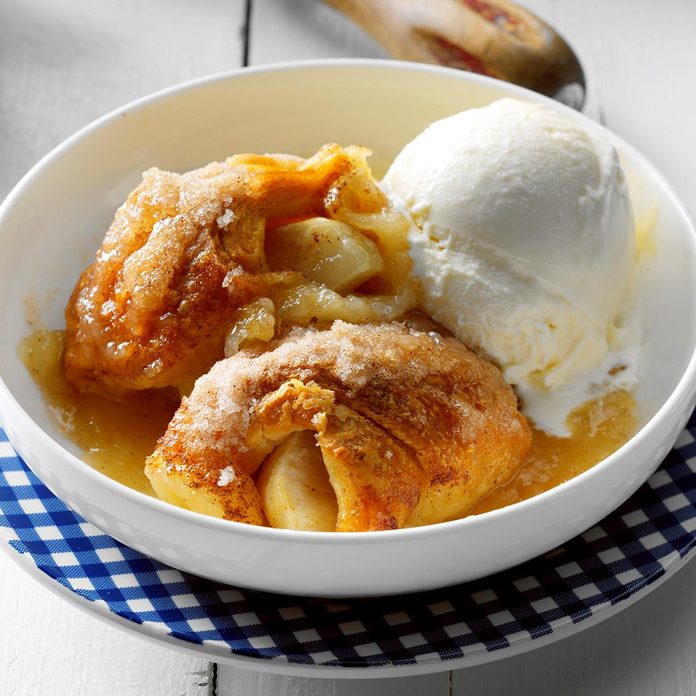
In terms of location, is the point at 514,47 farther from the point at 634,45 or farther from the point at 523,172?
the point at 523,172

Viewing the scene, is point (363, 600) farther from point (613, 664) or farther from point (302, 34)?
point (302, 34)

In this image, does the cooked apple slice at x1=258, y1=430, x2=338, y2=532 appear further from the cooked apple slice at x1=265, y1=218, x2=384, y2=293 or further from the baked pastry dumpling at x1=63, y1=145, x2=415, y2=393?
the cooked apple slice at x1=265, y1=218, x2=384, y2=293

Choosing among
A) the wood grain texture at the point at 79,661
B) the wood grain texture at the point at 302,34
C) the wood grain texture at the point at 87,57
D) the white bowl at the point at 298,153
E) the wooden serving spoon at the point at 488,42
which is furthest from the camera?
the wood grain texture at the point at 302,34

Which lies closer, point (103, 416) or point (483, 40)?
point (103, 416)

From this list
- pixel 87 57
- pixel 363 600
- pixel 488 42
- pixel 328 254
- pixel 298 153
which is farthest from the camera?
pixel 87 57

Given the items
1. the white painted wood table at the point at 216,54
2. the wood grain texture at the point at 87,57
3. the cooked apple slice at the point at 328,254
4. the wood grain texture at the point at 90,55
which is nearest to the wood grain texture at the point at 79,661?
the white painted wood table at the point at 216,54

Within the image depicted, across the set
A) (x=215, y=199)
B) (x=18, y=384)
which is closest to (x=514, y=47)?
(x=215, y=199)

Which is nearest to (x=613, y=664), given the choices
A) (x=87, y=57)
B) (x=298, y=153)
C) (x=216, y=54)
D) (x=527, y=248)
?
(x=527, y=248)

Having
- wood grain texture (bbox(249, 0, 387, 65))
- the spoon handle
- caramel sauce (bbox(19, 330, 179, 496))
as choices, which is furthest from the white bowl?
wood grain texture (bbox(249, 0, 387, 65))

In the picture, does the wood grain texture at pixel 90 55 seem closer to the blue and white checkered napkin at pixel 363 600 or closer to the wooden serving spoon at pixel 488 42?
the wooden serving spoon at pixel 488 42
